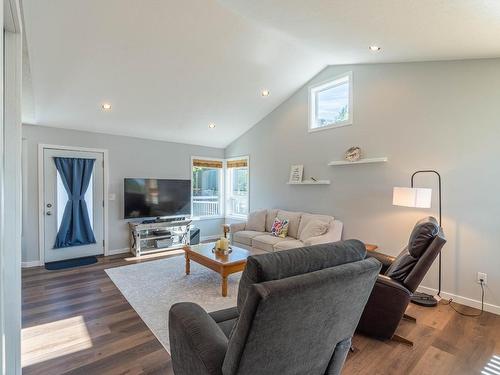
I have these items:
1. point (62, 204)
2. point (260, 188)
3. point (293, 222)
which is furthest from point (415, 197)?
point (62, 204)

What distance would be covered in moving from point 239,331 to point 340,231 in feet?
11.1

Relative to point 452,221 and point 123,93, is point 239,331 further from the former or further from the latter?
point 123,93

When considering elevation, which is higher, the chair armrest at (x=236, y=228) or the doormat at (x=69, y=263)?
the chair armrest at (x=236, y=228)

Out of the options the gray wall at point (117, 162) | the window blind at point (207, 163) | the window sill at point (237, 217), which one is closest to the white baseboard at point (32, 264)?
the gray wall at point (117, 162)

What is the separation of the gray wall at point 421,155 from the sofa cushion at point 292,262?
99.2 inches

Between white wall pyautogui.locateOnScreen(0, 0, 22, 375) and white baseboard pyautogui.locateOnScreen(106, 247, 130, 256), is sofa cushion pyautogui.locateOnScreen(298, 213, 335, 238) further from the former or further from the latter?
white wall pyautogui.locateOnScreen(0, 0, 22, 375)

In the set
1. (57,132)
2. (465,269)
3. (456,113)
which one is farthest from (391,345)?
(57,132)

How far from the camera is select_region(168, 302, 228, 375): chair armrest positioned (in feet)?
4.27

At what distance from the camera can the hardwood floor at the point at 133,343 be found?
2051mm

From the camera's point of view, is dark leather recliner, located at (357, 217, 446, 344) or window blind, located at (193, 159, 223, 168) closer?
dark leather recliner, located at (357, 217, 446, 344)

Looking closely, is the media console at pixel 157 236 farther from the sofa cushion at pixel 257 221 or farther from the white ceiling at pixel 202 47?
the white ceiling at pixel 202 47

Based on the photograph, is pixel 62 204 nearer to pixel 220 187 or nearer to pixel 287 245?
pixel 220 187

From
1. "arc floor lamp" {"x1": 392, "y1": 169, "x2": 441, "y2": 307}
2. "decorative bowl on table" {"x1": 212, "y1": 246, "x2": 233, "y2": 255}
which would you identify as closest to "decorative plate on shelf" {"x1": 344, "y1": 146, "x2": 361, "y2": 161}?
"arc floor lamp" {"x1": 392, "y1": 169, "x2": 441, "y2": 307}

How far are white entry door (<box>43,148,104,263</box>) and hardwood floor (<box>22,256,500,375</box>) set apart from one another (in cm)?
151
